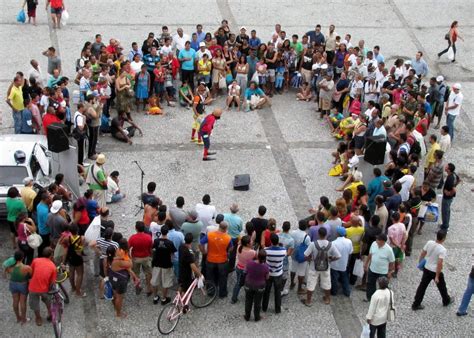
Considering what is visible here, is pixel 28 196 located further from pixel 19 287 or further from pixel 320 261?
pixel 320 261

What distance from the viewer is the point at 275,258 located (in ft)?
39.2

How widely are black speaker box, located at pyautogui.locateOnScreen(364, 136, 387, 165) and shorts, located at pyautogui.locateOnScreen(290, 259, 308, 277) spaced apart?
3741mm

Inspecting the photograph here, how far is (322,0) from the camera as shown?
28.1 meters

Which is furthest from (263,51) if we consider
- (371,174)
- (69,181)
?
(69,181)

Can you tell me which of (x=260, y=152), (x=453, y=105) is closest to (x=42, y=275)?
(x=260, y=152)

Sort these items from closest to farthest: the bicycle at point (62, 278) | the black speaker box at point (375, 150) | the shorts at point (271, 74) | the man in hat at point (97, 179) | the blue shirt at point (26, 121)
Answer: the bicycle at point (62, 278) → the man in hat at point (97, 179) → the black speaker box at point (375, 150) → the blue shirt at point (26, 121) → the shorts at point (271, 74)

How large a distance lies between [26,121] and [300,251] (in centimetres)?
739

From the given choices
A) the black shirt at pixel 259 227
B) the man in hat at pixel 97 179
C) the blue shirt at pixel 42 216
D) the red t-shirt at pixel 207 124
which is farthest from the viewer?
the red t-shirt at pixel 207 124

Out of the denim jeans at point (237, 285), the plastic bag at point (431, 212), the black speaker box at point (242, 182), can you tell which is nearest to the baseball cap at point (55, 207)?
the denim jeans at point (237, 285)

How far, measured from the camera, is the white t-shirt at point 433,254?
12117 millimetres

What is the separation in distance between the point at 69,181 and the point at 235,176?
372 centimetres

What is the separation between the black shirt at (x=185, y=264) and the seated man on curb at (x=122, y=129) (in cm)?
626

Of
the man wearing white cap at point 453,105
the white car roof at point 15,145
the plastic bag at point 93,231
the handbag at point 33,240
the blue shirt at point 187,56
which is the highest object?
the blue shirt at point 187,56

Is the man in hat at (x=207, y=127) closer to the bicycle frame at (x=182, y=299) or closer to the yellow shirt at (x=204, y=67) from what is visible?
the yellow shirt at (x=204, y=67)
